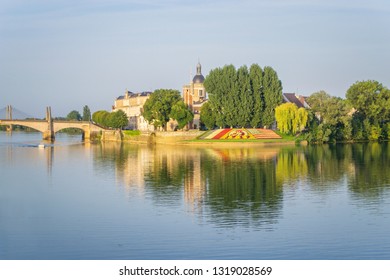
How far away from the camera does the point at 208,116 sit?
6850cm

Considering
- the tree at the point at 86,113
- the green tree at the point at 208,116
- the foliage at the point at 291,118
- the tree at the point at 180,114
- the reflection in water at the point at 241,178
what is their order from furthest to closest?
the tree at the point at 86,113
the tree at the point at 180,114
the green tree at the point at 208,116
the foliage at the point at 291,118
the reflection in water at the point at 241,178

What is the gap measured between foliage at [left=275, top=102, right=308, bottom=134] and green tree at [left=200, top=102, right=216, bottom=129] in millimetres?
8506

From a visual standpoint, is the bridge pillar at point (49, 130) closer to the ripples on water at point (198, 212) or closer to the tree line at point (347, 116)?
the tree line at point (347, 116)

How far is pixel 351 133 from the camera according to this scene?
6253cm

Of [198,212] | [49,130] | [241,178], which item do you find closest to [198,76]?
[49,130]

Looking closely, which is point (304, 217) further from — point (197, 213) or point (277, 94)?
point (277, 94)

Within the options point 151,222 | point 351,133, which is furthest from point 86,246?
point 351,133

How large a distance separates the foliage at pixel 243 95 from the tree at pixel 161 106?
22.7ft

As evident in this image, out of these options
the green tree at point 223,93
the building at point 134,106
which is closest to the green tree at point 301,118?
the green tree at point 223,93

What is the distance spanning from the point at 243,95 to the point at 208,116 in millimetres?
5471

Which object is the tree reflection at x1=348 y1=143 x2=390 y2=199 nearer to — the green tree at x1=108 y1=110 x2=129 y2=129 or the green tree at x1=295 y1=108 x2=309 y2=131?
the green tree at x1=295 y1=108 x2=309 y2=131

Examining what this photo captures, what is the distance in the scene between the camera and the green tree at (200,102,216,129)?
68375mm

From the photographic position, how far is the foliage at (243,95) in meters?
64.5

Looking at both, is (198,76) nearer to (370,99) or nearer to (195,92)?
(195,92)
